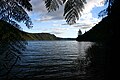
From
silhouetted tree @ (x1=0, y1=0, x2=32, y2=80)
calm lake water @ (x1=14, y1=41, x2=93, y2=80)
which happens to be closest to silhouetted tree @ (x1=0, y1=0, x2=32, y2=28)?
silhouetted tree @ (x1=0, y1=0, x2=32, y2=80)

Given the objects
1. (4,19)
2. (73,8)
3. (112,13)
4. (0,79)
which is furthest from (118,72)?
(0,79)

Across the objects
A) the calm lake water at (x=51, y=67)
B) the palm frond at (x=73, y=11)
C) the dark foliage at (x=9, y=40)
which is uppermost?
the palm frond at (x=73, y=11)

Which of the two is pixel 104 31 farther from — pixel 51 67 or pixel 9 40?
pixel 51 67

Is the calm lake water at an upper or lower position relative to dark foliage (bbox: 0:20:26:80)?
lower

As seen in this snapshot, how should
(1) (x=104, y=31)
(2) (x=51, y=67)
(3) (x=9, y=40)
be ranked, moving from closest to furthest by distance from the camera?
(3) (x=9, y=40) → (1) (x=104, y=31) → (2) (x=51, y=67)

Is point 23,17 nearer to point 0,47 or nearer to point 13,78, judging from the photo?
point 0,47

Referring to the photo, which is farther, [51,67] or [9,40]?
[51,67]

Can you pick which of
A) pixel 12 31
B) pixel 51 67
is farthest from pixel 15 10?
pixel 51 67

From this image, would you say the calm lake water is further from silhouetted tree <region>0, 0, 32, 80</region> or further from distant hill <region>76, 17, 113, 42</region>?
silhouetted tree <region>0, 0, 32, 80</region>

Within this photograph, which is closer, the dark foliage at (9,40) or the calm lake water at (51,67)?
the dark foliage at (9,40)

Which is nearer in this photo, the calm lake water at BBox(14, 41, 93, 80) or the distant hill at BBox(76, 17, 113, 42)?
the distant hill at BBox(76, 17, 113, 42)

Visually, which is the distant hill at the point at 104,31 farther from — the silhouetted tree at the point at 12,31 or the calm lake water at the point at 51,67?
the calm lake water at the point at 51,67

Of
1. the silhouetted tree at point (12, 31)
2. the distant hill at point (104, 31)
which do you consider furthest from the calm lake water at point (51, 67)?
the silhouetted tree at point (12, 31)

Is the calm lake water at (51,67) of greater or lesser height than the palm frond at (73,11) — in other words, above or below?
below
